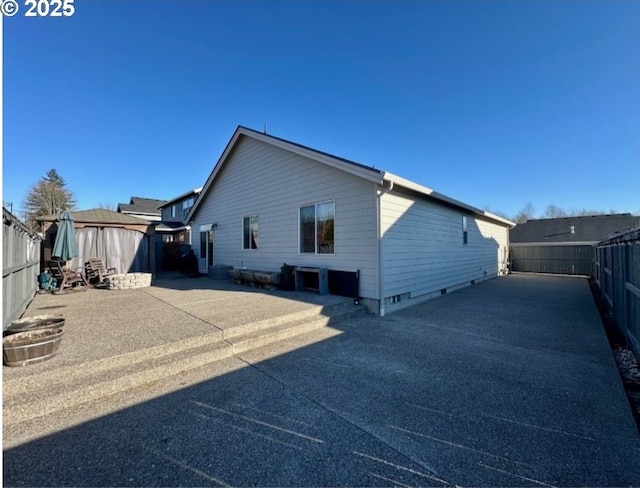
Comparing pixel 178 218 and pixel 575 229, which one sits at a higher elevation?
pixel 178 218

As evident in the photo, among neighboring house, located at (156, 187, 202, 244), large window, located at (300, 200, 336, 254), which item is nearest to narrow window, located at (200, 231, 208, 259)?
neighboring house, located at (156, 187, 202, 244)

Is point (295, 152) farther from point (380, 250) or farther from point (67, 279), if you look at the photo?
point (67, 279)

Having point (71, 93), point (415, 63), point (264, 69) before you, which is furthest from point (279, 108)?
point (71, 93)

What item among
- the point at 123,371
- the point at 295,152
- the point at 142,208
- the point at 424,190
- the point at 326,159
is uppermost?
the point at 142,208

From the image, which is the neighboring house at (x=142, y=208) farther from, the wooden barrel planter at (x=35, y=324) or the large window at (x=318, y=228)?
the wooden barrel planter at (x=35, y=324)

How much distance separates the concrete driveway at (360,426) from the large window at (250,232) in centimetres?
618

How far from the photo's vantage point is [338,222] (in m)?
7.12

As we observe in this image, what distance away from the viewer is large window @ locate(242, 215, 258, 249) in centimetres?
1002

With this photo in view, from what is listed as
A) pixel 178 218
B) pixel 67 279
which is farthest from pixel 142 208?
pixel 67 279

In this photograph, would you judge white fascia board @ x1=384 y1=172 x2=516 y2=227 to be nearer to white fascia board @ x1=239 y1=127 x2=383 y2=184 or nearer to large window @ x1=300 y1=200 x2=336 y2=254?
white fascia board @ x1=239 y1=127 x2=383 y2=184

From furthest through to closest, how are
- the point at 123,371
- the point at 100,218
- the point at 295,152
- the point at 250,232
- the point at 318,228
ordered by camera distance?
the point at 100,218, the point at 250,232, the point at 295,152, the point at 318,228, the point at 123,371

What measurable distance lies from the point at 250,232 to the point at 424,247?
Result: 19.7 ft

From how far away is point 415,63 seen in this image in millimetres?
8922

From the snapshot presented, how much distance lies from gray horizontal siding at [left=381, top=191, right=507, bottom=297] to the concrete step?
3.12m
